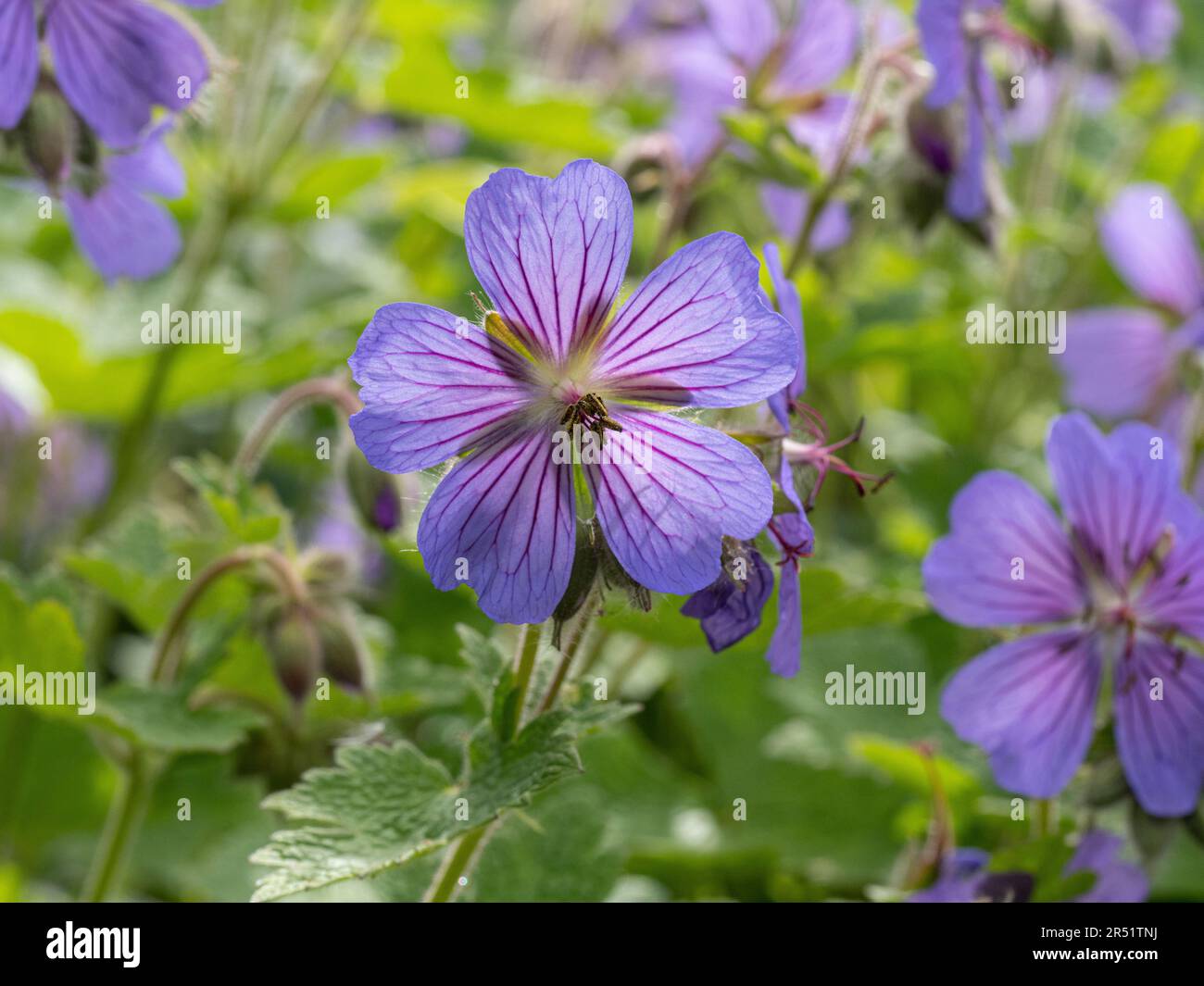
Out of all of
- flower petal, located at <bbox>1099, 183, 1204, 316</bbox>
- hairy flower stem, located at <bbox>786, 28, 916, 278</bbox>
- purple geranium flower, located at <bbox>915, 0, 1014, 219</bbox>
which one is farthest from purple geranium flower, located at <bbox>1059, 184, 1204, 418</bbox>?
hairy flower stem, located at <bbox>786, 28, 916, 278</bbox>

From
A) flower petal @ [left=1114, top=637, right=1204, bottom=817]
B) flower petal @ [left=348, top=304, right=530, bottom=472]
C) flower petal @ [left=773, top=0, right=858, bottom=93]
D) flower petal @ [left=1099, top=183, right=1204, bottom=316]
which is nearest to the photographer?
flower petal @ [left=348, top=304, right=530, bottom=472]

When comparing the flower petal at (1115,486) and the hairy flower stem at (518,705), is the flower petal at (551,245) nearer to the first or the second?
the hairy flower stem at (518,705)

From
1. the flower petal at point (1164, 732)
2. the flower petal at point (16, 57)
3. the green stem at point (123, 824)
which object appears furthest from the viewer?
the green stem at point (123, 824)

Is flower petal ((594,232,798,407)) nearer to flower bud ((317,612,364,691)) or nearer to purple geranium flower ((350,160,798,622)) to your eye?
purple geranium flower ((350,160,798,622))

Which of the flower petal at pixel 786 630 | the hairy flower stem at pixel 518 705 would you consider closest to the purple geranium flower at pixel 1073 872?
the flower petal at pixel 786 630

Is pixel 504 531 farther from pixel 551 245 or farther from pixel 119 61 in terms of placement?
pixel 119 61
